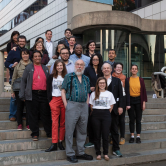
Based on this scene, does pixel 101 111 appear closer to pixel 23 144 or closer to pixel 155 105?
pixel 23 144

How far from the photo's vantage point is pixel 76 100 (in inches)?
182

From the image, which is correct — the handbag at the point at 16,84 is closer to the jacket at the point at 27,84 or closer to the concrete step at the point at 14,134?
the jacket at the point at 27,84

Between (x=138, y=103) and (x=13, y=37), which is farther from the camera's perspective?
(x=13, y=37)

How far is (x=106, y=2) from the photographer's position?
16812mm

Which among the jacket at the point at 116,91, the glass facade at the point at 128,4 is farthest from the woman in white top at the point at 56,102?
the glass facade at the point at 128,4

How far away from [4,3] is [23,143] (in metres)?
32.0

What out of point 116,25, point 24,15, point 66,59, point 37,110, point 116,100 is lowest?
point 37,110

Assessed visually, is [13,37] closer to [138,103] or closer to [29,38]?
[138,103]

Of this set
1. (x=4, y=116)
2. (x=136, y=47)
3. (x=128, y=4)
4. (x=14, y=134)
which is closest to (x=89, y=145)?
(x=14, y=134)

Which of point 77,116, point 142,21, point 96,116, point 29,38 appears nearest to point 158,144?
point 96,116

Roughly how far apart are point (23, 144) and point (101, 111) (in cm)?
184

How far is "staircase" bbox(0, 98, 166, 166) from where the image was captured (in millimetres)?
4684

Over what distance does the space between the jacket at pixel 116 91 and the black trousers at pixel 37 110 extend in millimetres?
1490

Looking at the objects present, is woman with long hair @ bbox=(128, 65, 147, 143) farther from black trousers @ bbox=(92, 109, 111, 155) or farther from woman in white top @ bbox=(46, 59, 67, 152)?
woman in white top @ bbox=(46, 59, 67, 152)
